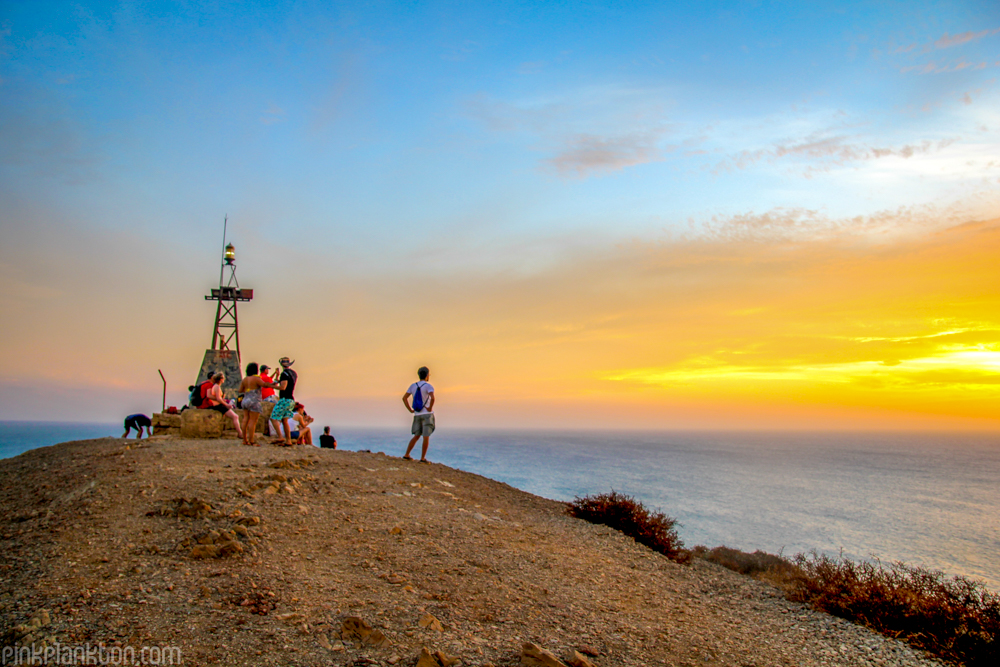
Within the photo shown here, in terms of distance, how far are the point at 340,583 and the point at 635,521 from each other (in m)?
6.66

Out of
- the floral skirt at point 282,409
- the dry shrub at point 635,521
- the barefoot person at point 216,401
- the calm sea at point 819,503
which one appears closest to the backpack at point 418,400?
the floral skirt at point 282,409

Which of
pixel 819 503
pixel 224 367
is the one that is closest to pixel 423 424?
pixel 224 367

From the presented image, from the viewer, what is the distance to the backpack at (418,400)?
11.8 m

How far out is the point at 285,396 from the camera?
12641 mm

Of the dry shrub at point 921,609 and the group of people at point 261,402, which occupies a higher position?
the group of people at point 261,402

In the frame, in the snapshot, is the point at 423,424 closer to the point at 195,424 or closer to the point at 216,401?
the point at 216,401

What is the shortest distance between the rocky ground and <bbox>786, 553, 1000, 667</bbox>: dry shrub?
321mm

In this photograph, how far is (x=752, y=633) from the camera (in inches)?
230

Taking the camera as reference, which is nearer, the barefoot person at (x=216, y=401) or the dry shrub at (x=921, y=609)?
the dry shrub at (x=921, y=609)

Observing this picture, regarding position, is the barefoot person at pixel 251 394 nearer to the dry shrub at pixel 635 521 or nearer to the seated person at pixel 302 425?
the seated person at pixel 302 425

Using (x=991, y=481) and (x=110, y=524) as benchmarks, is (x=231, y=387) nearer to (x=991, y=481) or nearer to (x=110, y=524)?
(x=110, y=524)

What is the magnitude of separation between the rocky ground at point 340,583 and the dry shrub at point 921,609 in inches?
12.7

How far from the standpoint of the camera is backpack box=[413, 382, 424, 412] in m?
11.8

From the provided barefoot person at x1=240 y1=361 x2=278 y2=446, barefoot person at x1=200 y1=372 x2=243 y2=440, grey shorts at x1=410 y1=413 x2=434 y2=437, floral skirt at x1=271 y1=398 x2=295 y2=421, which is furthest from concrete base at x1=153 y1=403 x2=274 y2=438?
grey shorts at x1=410 y1=413 x2=434 y2=437
